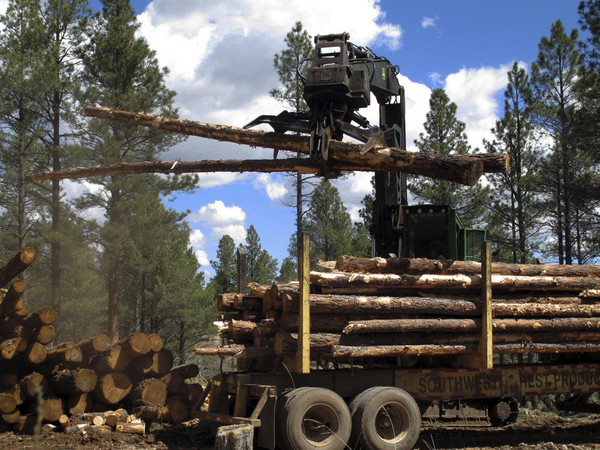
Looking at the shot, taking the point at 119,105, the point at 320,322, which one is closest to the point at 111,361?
the point at 320,322

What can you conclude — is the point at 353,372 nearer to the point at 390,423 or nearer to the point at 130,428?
the point at 390,423

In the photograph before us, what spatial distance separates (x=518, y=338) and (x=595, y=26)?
1362 cm

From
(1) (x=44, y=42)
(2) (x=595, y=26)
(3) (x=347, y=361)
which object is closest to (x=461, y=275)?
(3) (x=347, y=361)

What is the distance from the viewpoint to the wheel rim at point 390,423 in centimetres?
646

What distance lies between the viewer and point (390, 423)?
6.51 meters

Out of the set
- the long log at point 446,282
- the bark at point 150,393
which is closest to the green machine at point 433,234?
the long log at point 446,282

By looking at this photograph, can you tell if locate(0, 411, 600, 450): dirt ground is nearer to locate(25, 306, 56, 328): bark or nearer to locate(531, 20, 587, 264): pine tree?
locate(25, 306, 56, 328): bark

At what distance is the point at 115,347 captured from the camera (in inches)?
365

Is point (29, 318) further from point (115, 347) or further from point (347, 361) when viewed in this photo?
point (347, 361)

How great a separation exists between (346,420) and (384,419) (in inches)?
24.3

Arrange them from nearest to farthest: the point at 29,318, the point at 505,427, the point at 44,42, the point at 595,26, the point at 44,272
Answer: the point at 505,427, the point at 29,318, the point at 595,26, the point at 44,42, the point at 44,272

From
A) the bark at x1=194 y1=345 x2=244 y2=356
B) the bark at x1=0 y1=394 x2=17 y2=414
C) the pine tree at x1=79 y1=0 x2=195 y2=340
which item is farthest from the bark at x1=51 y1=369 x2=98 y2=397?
the pine tree at x1=79 y1=0 x2=195 y2=340

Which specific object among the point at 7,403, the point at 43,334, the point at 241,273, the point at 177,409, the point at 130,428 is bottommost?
the point at 130,428

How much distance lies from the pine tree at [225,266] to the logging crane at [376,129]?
25887 millimetres
